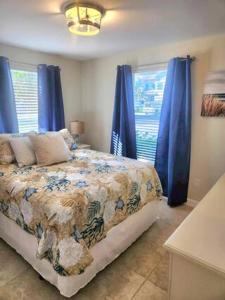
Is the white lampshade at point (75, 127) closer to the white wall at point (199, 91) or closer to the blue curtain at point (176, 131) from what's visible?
the white wall at point (199, 91)

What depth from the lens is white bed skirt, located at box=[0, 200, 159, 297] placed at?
1.58 m

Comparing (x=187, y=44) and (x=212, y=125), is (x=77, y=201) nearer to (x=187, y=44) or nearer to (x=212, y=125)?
(x=212, y=125)

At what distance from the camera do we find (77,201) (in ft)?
5.33

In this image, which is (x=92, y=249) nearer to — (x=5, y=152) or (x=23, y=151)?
(x=23, y=151)

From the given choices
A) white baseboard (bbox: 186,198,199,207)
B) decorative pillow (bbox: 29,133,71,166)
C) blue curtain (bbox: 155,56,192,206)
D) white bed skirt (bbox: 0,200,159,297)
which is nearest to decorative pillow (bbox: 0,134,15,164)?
decorative pillow (bbox: 29,133,71,166)

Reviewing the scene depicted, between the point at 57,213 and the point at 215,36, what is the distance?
2736 mm

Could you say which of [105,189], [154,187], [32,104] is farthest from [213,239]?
[32,104]

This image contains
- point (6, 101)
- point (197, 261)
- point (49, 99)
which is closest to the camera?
point (197, 261)

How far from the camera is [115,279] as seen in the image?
181 cm

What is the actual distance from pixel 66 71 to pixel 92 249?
10.7 ft

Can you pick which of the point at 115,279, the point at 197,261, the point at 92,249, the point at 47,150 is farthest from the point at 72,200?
the point at 47,150

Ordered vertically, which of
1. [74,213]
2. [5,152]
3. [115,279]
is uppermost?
[5,152]

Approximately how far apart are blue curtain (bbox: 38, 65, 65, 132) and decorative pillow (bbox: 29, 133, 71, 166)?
1.03m

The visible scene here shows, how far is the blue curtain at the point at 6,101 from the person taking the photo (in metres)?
2.98
